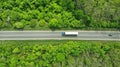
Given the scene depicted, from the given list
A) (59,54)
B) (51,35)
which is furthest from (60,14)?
(59,54)

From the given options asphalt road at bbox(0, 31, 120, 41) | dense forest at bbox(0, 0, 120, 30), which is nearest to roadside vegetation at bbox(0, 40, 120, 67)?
asphalt road at bbox(0, 31, 120, 41)

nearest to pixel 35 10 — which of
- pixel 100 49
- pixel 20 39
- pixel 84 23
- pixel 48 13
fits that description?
pixel 48 13

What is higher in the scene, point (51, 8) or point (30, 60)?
point (51, 8)

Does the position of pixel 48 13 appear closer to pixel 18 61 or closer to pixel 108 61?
pixel 18 61

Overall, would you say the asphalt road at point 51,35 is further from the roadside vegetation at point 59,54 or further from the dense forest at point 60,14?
the roadside vegetation at point 59,54

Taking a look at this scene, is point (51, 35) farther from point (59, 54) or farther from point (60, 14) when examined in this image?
point (59, 54)

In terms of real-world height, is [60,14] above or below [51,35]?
above
